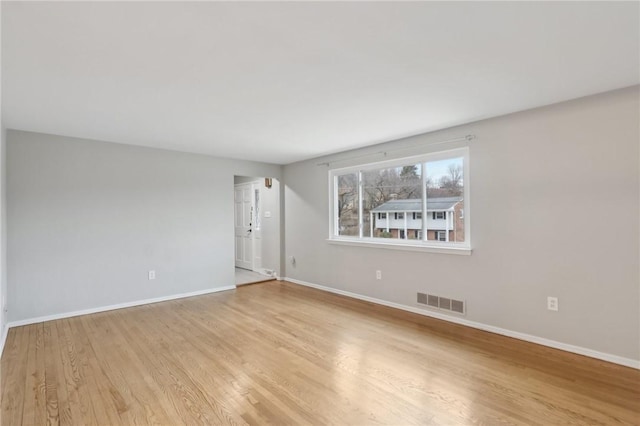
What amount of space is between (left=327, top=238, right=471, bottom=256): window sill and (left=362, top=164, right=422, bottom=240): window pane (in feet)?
0.47

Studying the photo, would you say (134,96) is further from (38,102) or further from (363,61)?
(363,61)

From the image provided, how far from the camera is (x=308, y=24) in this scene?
1.65 metres

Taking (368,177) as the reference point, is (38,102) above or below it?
above

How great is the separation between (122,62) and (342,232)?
3.77m

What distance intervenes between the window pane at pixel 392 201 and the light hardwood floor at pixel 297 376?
1.23 m

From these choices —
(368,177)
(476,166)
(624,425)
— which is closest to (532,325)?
(624,425)

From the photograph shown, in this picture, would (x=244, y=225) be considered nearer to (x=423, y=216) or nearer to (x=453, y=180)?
(x=423, y=216)

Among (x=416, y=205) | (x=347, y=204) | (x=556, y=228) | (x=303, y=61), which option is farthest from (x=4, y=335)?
(x=556, y=228)

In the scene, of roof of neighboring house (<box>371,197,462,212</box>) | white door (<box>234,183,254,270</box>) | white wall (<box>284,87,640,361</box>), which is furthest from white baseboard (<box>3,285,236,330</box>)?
white wall (<box>284,87,640,361</box>)

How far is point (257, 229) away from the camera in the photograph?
22.6 ft

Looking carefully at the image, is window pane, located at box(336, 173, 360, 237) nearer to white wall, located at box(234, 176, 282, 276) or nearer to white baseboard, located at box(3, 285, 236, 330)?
white wall, located at box(234, 176, 282, 276)

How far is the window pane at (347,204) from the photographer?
4.94 meters

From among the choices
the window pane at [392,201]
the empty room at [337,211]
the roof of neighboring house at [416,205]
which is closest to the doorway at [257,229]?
the empty room at [337,211]

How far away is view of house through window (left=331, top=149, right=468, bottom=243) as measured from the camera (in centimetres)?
371
